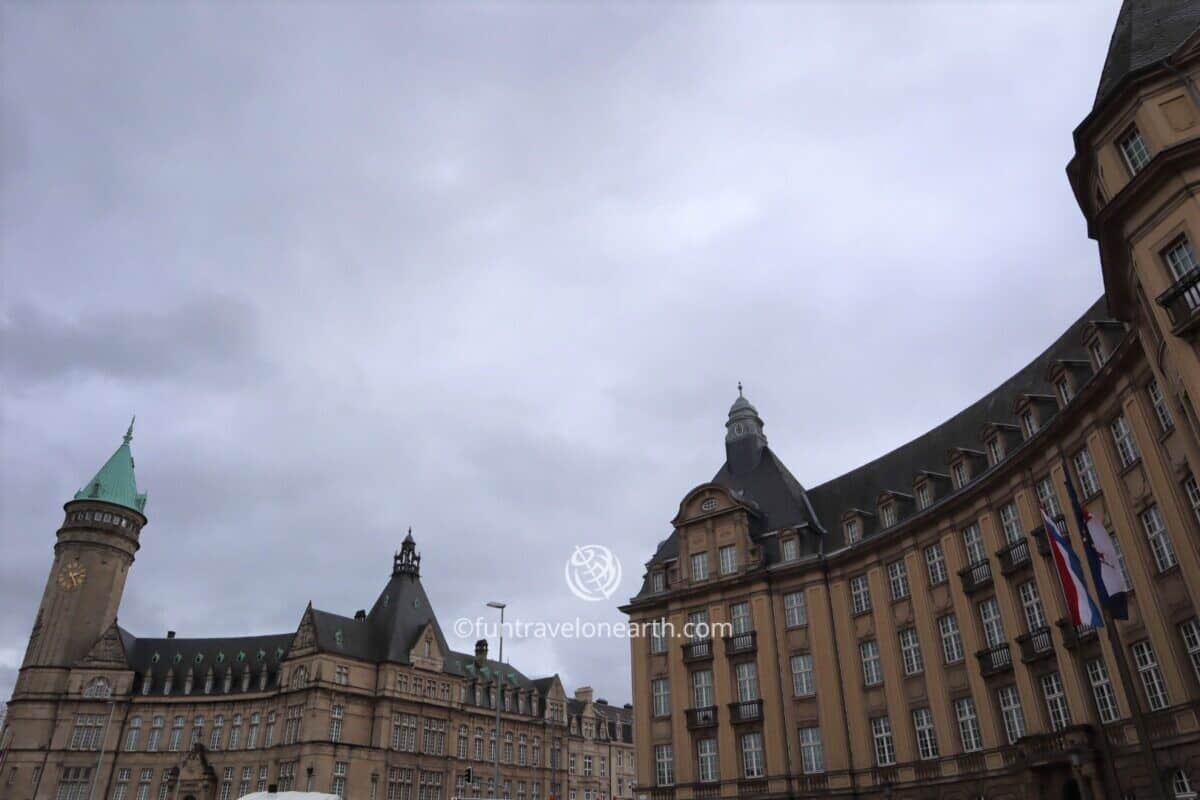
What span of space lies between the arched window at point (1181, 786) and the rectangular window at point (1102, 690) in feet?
9.65

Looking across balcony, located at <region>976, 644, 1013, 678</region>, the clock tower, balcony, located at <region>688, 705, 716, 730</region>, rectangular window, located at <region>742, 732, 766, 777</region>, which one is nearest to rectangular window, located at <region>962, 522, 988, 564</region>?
balcony, located at <region>976, 644, 1013, 678</region>

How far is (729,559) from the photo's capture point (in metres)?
48.0

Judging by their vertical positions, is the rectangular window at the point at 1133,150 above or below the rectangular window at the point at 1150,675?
above

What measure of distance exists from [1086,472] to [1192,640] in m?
7.22

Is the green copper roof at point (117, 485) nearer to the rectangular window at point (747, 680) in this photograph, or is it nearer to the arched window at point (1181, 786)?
the rectangular window at point (747, 680)

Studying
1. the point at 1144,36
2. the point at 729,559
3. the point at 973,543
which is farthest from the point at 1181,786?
the point at 729,559

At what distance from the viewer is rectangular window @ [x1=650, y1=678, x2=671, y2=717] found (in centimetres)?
4656

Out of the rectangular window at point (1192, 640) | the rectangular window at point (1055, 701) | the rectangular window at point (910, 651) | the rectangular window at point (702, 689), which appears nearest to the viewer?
the rectangular window at point (1192, 640)

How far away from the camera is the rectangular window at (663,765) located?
44750mm

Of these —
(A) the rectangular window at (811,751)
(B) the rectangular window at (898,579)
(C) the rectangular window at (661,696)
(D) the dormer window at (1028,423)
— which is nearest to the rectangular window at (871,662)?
(B) the rectangular window at (898,579)

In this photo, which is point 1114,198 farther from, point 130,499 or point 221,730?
point 130,499

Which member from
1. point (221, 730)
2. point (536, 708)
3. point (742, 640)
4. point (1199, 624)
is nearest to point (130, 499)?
point (221, 730)

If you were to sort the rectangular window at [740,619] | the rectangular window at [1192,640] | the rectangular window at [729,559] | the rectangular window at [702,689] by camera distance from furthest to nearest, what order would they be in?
the rectangular window at [729,559] → the rectangular window at [740,619] → the rectangular window at [702,689] → the rectangular window at [1192,640]

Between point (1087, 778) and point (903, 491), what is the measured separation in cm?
1835
